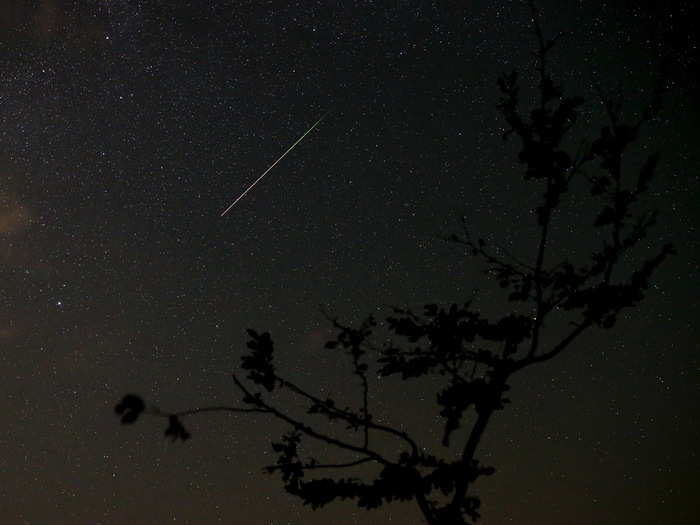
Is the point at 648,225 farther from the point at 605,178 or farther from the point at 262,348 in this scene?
the point at 262,348

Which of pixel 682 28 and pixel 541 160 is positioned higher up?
pixel 682 28

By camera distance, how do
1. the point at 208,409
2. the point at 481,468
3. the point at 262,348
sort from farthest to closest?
1. the point at 481,468
2. the point at 262,348
3. the point at 208,409

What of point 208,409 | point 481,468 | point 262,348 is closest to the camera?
point 208,409

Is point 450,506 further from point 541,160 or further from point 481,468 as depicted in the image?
point 541,160

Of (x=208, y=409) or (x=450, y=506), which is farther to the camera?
(x=450, y=506)

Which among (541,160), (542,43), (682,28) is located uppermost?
(682,28)

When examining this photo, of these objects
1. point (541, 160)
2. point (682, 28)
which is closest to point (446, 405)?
point (541, 160)

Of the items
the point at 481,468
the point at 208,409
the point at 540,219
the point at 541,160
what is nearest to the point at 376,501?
the point at 481,468

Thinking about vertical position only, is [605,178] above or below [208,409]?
above

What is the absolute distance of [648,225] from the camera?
532cm

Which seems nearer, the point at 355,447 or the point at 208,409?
the point at 208,409

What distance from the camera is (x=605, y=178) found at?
5.32m

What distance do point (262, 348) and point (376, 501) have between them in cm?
157

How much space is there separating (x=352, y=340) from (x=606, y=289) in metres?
2.12
